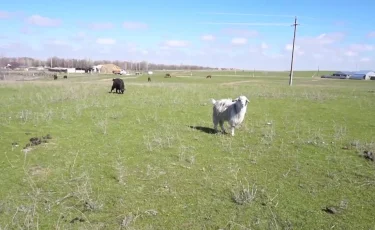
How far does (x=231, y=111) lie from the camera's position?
1327cm

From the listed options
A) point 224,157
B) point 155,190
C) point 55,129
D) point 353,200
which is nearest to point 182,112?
point 55,129

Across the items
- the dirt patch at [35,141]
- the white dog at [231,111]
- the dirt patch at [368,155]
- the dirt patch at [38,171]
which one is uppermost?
the white dog at [231,111]

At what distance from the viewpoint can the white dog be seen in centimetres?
1311

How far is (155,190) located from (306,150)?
20.1ft

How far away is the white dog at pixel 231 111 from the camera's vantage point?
13.1m

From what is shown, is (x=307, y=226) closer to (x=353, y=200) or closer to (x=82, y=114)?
(x=353, y=200)

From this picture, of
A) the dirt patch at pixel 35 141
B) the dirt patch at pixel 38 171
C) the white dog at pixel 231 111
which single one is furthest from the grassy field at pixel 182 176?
A: the white dog at pixel 231 111

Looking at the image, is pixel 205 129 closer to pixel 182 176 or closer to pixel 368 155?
pixel 182 176

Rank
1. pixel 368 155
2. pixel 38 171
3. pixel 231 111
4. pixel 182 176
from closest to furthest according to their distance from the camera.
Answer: pixel 182 176 → pixel 38 171 → pixel 368 155 → pixel 231 111

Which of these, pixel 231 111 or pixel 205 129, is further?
pixel 205 129

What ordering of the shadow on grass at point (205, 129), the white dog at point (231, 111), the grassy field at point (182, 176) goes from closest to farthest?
the grassy field at point (182, 176)
the white dog at point (231, 111)
the shadow on grass at point (205, 129)

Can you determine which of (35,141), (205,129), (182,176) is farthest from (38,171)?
(205,129)

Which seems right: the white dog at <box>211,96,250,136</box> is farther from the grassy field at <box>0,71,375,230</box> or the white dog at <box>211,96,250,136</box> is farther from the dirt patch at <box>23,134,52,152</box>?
the dirt patch at <box>23,134,52,152</box>

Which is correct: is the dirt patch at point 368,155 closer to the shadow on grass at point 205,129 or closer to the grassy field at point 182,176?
the grassy field at point 182,176
